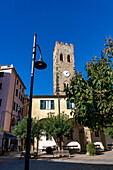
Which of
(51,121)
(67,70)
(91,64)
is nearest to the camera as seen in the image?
(91,64)

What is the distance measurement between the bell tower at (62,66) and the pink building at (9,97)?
8799 millimetres

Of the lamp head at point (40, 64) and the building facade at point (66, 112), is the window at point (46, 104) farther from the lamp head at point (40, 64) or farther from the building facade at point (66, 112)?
the lamp head at point (40, 64)

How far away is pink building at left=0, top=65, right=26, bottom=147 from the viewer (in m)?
23.8

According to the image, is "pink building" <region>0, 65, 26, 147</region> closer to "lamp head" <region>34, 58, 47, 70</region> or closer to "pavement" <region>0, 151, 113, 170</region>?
"pavement" <region>0, 151, 113, 170</region>

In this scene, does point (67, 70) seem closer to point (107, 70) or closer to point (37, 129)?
point (37, 129)

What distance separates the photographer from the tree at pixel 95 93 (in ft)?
26.1

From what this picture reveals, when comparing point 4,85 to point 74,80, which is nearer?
point 74,80

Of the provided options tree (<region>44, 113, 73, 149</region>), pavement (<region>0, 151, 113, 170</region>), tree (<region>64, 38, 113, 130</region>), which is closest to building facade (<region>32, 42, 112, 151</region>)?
tree (<region>44, 113, 73, 149</region>)

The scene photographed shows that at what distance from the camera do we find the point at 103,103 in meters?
7.93

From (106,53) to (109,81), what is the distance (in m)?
2.12

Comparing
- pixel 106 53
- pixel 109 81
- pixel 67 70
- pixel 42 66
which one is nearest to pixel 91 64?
pixel 106 53

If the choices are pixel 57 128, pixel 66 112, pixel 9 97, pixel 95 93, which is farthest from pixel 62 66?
pixel 95 93

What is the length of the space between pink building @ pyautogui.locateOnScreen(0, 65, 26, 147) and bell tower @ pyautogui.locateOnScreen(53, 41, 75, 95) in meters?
8.80

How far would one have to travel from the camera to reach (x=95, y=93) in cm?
843
